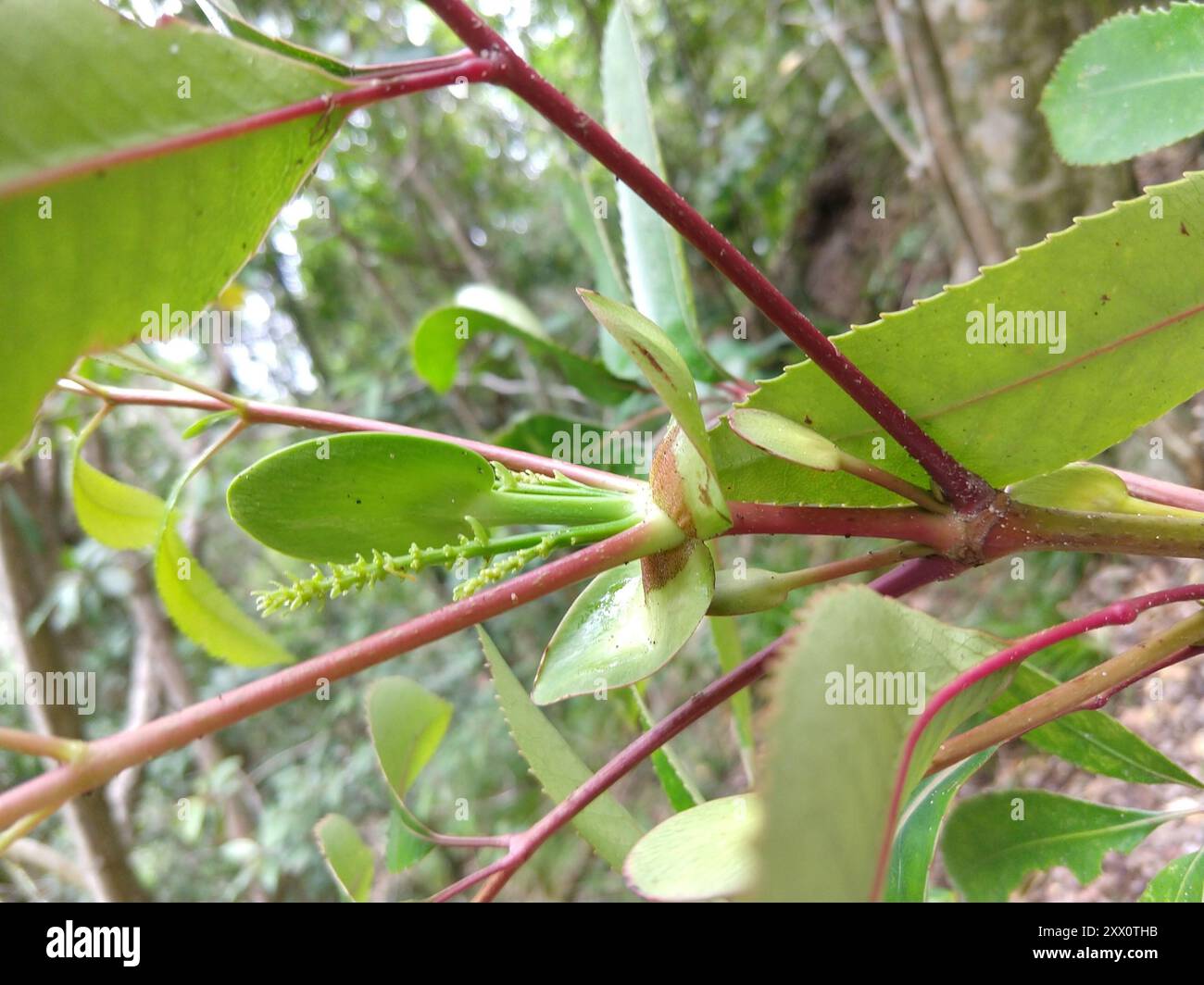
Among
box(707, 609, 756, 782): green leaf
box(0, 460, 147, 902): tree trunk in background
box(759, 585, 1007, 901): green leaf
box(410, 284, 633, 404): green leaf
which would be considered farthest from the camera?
box(0, 460, 147, 902): tree trunk in background

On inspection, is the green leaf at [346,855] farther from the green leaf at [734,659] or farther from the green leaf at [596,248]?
the green leaf at [596,248]

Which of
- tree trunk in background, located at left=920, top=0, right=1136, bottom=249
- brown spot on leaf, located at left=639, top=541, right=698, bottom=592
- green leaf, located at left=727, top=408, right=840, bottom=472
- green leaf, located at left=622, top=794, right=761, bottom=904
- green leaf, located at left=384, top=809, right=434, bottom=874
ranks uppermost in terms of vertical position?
tree trunk in background, located at left=920, top=0, right=1136, bottom=249

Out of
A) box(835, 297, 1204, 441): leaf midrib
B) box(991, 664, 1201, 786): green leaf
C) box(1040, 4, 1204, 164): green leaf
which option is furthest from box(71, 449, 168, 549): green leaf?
box(1040, 4, 1204, 164): green leaf

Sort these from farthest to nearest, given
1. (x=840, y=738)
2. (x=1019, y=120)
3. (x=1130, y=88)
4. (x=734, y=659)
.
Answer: (x=1019, y=120)
(x=734, y=659)
(x=1130, y=88)
(x=840, y=738)

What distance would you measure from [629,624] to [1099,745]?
0.38 metres

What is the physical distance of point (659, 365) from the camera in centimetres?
37

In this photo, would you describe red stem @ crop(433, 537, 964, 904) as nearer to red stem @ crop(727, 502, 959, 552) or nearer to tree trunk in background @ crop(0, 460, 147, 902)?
red stem @ crop(727, 502, 959, 552)

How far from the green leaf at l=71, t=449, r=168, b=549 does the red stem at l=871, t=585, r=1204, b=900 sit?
50 centimetres

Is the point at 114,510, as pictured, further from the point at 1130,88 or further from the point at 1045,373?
the point at 1130,88

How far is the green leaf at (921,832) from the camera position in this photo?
0.44 meters

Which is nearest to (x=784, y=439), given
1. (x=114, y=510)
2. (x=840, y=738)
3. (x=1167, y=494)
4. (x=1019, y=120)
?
(x=840, y=738)

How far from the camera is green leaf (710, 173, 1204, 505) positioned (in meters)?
0.40
